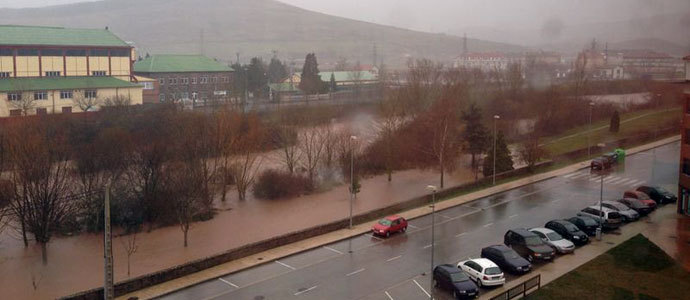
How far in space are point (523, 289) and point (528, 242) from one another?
1701mm

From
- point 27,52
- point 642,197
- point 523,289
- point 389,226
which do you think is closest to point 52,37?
point 27,52

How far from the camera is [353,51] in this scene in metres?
75.5

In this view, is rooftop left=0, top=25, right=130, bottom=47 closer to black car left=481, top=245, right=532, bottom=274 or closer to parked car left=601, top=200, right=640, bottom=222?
black car left=481, top=245, right=532, bottom=274

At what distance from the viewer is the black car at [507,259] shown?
298 inches

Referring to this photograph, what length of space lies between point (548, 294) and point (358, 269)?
7.77 feet

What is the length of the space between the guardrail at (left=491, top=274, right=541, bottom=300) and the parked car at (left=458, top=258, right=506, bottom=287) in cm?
39

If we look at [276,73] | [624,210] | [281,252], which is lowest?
[281,252]

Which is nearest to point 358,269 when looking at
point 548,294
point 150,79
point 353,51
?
point 548,294

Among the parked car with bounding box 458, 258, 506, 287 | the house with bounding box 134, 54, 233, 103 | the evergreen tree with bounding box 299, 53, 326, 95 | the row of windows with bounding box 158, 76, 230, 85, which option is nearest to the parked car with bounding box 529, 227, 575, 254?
the parked car with bounding box 458, 258, 506, 287

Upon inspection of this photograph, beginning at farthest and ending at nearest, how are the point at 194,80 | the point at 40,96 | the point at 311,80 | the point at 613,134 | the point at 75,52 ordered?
the point at 311,80 < the point at 194,80 < the point at 75,52 < the point at 40,96 < the point at 613,134

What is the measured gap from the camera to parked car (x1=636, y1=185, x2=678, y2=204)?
11500 millimetres

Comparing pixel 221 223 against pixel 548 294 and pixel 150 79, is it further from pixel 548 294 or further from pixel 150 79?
pixel 150 79

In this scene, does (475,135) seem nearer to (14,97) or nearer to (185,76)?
(14,97)

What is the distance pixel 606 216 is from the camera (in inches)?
382
